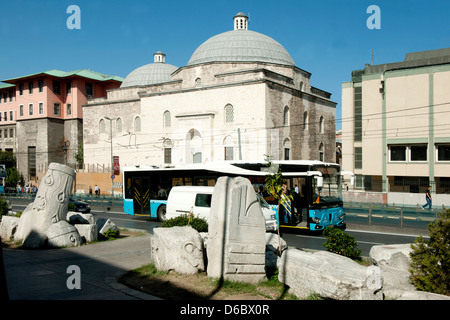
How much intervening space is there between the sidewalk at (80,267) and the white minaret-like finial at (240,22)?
35.2 meters

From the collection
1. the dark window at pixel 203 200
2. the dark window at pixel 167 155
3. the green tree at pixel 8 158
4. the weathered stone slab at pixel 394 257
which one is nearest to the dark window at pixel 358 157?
the dark window at pixel 167 155

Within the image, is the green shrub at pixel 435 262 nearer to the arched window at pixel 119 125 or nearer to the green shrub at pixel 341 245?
the green shrub at pixel 341 245

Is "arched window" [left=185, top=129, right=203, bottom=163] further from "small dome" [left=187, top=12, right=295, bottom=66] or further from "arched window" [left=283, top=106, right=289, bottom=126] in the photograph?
"arched window" [left=283, top=106, right=289, bottom=126]

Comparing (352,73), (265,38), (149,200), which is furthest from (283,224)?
(265,38)

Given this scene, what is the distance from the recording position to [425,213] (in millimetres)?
19406

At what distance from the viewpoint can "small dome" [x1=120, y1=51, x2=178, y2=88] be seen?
47312mm

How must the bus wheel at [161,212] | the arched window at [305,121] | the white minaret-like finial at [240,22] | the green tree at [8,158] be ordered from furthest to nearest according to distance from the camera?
the green tree at [8,158]
the white minaret-like finial at [240,22]
the arched window at [305,121]
the bus wheel at [161,212]

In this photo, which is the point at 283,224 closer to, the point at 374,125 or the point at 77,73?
the point at 374,125

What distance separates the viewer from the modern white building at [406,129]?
28406 mm

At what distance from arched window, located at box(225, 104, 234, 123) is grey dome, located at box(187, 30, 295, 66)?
5542 millimetres

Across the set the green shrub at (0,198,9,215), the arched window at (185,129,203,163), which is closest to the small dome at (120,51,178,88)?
the arched window at (185,129,203,163)
